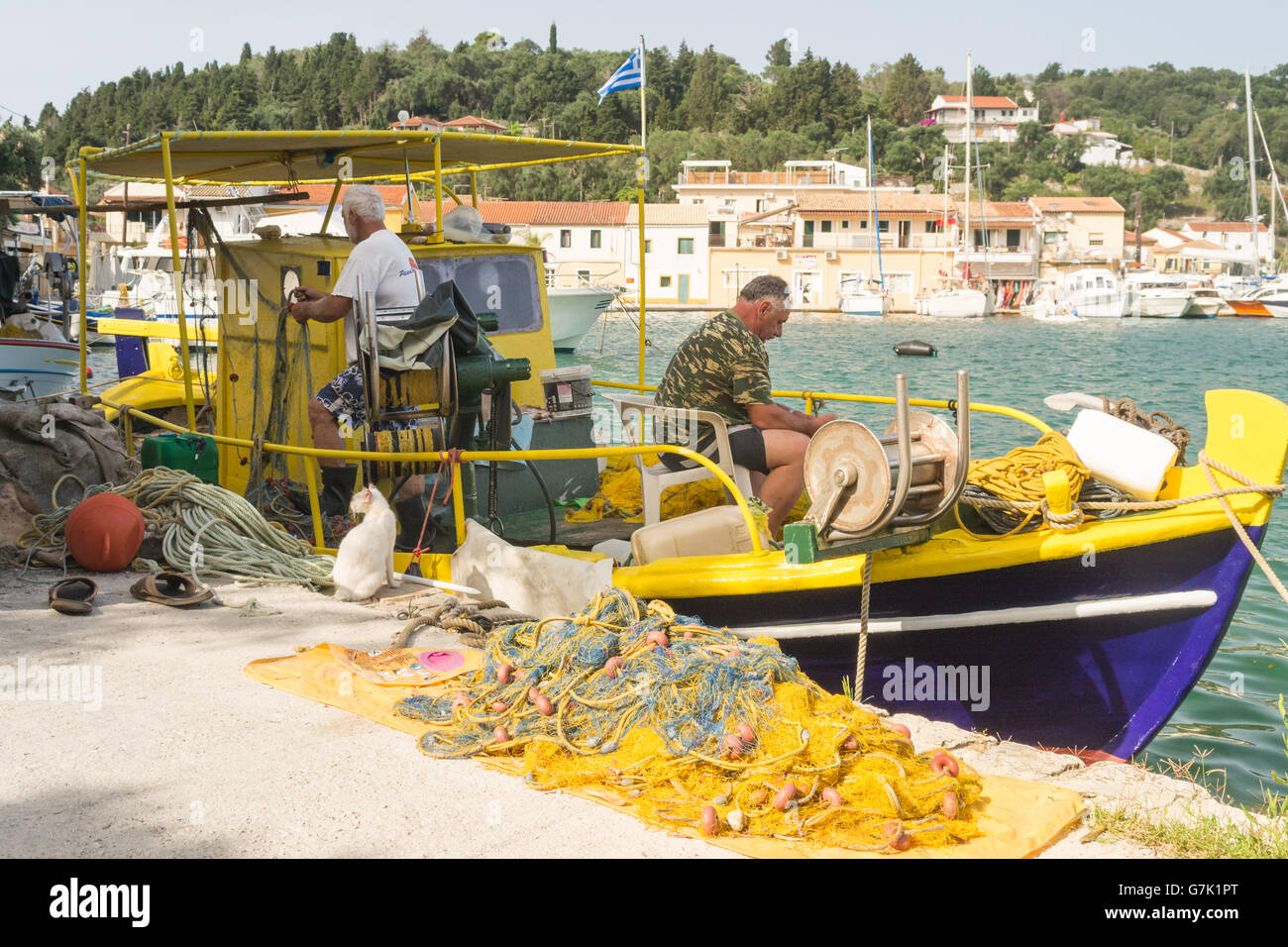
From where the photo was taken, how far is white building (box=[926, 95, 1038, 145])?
568ft

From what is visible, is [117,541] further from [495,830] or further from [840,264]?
[840,264]

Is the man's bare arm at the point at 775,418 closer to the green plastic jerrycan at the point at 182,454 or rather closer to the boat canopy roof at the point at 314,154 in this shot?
the boat canopy roof at the point at 314,154

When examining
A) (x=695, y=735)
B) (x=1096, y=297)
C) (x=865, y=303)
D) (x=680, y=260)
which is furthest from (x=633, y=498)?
(x=1096, y=297)

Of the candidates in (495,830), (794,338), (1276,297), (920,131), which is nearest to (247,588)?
(495,830)

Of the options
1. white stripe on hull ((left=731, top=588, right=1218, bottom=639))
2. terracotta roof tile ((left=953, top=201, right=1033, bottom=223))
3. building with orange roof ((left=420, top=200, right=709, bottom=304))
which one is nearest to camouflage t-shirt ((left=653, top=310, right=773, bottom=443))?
white stripe on hull ((left=731, top=588, right=1218, bottom=639))

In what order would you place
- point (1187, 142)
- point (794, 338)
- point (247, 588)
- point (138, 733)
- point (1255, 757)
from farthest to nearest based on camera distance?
1. point (1187, 142)
2. point (794, 338)
3. point (1255, 757)
4. point (247, 588)
5. point (138, 733)

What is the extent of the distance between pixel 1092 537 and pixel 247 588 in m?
4.17

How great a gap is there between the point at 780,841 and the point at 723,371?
3.15 metres

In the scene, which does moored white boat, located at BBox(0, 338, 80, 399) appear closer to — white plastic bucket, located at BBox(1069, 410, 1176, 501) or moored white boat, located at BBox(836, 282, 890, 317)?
white plastic bucket, located at BBox(1069, 410, 1176, 501)

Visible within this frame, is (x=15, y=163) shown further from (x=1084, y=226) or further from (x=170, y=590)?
(x=1084, y=226)

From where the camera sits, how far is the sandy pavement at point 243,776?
354cm

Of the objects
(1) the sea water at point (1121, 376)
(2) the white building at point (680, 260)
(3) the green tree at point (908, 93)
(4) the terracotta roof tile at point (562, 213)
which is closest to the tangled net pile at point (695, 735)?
(1) the sea water at point (1121, 376)

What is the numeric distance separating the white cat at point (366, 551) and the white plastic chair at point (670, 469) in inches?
53.3

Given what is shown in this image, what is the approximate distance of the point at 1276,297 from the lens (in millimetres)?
75938
